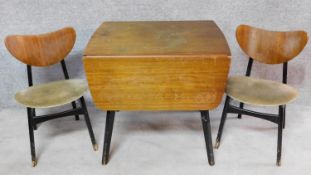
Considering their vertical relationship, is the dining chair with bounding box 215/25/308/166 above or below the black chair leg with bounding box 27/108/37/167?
above

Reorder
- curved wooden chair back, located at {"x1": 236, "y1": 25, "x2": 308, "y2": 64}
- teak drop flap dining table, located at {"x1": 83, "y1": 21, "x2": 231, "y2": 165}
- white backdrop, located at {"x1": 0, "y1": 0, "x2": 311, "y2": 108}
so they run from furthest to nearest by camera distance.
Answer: white backdrop, located at {"x1": 0, "y1": 0, "x2": 311, "y2": 108} → curved wooden chair back, located at {"x1": 236, "y1": 25, "x2": 308, "y2": 64} → teak drop flap dining table, located at {"x1": 83, "y1": 21, "x2": 231, "y2": 165}

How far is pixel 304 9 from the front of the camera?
2.19 m

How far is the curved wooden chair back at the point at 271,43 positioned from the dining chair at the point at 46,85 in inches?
40.4

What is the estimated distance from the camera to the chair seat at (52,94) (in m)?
1.79

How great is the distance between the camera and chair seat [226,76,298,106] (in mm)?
1731

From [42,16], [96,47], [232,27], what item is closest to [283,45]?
[232,27]

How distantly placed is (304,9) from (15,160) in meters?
2.07

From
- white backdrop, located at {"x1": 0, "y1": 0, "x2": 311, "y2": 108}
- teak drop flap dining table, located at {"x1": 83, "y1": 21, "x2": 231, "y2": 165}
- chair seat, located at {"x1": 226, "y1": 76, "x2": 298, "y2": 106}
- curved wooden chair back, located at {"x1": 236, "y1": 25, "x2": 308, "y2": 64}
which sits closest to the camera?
teak drop flap dining table, located at {"x1": 83, "y1": 21, "x2": 231, "y2": 165}

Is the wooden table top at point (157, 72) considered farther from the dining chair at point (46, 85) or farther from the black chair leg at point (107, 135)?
the dining chair at point (46, 85)

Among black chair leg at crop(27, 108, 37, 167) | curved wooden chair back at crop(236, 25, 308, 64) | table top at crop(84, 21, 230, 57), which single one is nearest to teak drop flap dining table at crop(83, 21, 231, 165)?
table top at crop(84, 21, 230, 57)

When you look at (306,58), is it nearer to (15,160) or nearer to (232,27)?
(232,27)

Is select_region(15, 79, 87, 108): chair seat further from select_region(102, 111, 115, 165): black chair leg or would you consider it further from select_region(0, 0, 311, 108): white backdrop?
select_region(0, 0, 311, 108): white backdrop

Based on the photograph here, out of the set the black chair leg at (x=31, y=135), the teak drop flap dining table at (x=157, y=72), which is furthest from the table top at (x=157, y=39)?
the black chair leg at (x=31, y=135)

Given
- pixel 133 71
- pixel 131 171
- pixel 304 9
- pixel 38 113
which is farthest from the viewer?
pixel 38 113
